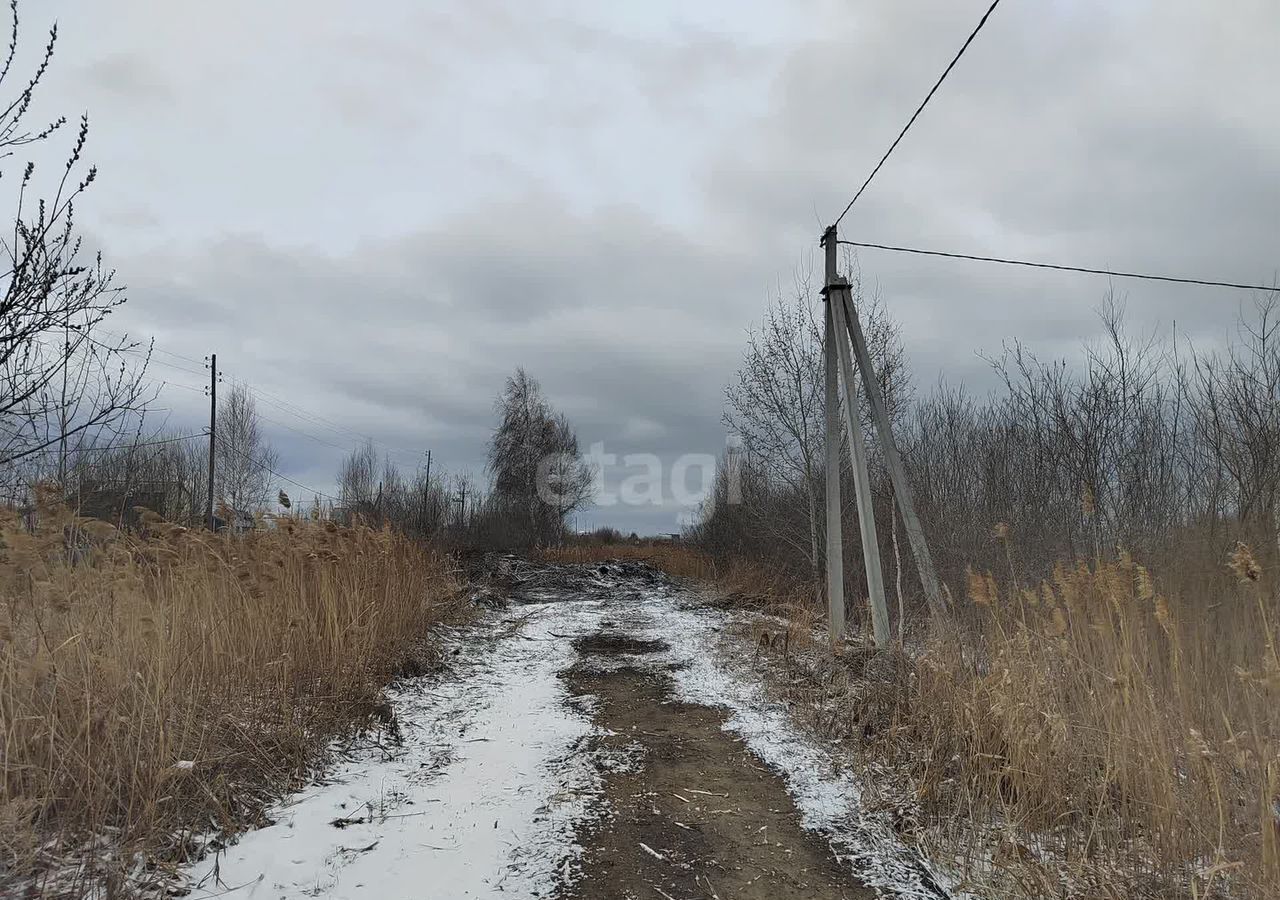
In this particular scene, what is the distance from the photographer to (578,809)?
3586 mm

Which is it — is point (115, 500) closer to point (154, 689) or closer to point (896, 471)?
point (154, 689)

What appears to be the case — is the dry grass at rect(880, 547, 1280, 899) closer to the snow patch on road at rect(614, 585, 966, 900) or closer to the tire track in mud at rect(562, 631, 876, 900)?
the snow patch on road at rect(614, 585, 966, 900)

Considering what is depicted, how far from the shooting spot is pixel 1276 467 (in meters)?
7.32

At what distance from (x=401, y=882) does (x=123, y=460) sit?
5.27 m

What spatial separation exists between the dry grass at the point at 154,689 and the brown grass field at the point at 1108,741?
326 centimetres

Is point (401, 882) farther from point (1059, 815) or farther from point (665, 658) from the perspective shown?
point (665, 658)

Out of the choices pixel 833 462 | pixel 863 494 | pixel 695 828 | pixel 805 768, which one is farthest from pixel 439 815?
pixel 833 462

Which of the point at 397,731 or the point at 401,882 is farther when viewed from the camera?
the point at 397,731

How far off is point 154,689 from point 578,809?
2167mm

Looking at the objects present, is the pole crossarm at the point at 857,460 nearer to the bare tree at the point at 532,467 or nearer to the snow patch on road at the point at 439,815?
the snow patch on road at the point at 439,815

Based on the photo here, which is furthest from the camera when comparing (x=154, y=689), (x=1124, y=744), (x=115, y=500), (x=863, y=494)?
(x=863, y=494)

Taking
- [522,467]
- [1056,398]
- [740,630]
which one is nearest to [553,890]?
[740,630]

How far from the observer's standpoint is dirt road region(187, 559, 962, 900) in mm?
2846

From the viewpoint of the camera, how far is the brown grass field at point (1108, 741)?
2.34m
